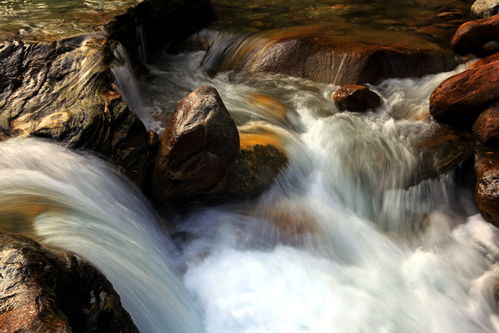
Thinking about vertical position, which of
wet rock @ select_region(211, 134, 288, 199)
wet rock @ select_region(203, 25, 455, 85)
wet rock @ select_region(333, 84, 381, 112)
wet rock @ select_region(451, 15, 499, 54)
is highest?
wet rock @ select_region(451, 15, 499, 54)

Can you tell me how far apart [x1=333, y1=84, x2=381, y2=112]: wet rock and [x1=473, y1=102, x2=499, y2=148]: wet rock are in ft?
5.32

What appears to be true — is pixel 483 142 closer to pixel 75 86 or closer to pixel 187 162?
pixel 187 162

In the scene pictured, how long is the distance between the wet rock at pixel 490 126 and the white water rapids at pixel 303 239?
75 centimetres

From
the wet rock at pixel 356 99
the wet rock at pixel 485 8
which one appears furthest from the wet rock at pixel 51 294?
the wet rock at pixel 485 8

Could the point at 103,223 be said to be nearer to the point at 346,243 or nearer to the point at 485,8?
the point at 346,243

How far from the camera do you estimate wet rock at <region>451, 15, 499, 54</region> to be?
24.7 ft

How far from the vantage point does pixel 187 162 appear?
479 cm

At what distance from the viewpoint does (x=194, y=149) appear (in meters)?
4.78

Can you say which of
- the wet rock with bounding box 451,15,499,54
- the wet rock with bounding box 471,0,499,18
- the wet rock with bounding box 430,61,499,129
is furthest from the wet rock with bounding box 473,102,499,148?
the wet rock with bounding box 471,0,499,18

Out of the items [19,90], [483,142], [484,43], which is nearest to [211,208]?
[19,90]

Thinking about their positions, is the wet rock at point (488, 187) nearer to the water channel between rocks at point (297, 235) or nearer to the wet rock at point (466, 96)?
the water channel between rocks at point (297, 235)

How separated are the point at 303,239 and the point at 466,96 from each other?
318cm

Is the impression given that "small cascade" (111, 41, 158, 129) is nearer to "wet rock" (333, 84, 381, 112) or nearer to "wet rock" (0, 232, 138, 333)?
"wet rock" (333, 84, 381, 112)

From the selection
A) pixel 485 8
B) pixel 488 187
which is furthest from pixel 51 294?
pixel 485 8
